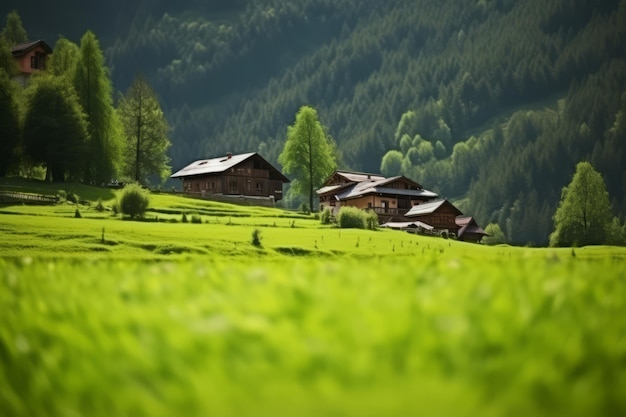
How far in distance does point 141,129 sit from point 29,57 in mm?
23238

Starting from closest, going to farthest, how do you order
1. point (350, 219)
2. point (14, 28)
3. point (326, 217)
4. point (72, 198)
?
1. point (72, 198)
2. point (350, 219)
3. point (326, 217)
4. point (14, 28)

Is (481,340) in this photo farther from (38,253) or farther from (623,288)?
(38,253)

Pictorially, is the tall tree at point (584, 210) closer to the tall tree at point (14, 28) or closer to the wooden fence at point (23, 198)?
the wooden fence at point (23, 198)

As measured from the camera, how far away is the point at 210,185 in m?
121

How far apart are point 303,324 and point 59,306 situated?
5.32 feet

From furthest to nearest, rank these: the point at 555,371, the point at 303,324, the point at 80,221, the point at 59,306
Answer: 1. the point at 80,221
2. the point at 59,306
3. the point at 303,324
4. the point at 555,371

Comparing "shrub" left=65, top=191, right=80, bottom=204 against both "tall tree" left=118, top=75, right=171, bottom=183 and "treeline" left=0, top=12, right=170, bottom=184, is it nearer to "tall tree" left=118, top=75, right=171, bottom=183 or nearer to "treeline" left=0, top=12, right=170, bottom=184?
"treeline" left=0, top=12, right=170, bottom=184

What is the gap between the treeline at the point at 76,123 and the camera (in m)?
82.6

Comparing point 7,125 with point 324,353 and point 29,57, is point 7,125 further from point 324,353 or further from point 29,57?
point 324,353

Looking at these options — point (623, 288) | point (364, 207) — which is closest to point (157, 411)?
point (623, 288)

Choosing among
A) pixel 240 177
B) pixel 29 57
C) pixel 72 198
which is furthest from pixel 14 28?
pixel 72 198

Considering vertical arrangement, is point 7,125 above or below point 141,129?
below

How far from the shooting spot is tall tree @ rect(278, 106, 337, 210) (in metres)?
115

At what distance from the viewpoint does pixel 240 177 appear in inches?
4646
